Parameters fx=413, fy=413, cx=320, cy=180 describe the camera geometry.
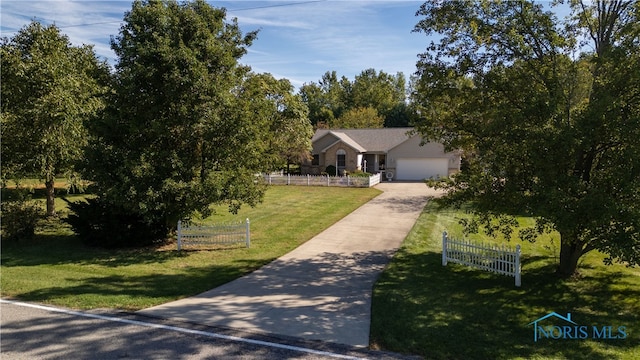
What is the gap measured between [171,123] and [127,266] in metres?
4.50

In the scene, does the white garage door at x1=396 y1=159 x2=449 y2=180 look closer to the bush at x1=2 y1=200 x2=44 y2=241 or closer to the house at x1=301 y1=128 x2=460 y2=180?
the house at x1=301 y1=128 x2=460 y2=180

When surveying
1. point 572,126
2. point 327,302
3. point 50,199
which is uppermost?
point 572,126

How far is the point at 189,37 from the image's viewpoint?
1348 cm

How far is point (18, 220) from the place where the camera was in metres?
14.6

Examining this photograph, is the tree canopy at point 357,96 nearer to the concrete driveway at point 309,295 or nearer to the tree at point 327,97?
the tree at point 327,97

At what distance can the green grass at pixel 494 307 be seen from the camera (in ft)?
22.7

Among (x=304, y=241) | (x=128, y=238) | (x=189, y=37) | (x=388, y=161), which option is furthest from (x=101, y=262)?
(x=388, y=161)

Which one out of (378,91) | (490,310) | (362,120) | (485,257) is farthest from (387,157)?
(378,91)

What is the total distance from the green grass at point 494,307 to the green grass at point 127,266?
4.49 m

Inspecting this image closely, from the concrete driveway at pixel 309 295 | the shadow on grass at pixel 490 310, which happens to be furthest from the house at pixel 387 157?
the shadow on grass at pixel 490 310

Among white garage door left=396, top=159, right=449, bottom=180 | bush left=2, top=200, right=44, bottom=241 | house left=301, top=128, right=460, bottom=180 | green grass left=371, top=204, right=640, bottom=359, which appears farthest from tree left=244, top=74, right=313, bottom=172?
green grass left=371, top=204, right=640, bottom=359

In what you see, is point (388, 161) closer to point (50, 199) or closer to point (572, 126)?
point (50, 199)

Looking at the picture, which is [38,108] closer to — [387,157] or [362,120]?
[387,157]

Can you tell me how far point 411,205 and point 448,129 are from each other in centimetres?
1199
